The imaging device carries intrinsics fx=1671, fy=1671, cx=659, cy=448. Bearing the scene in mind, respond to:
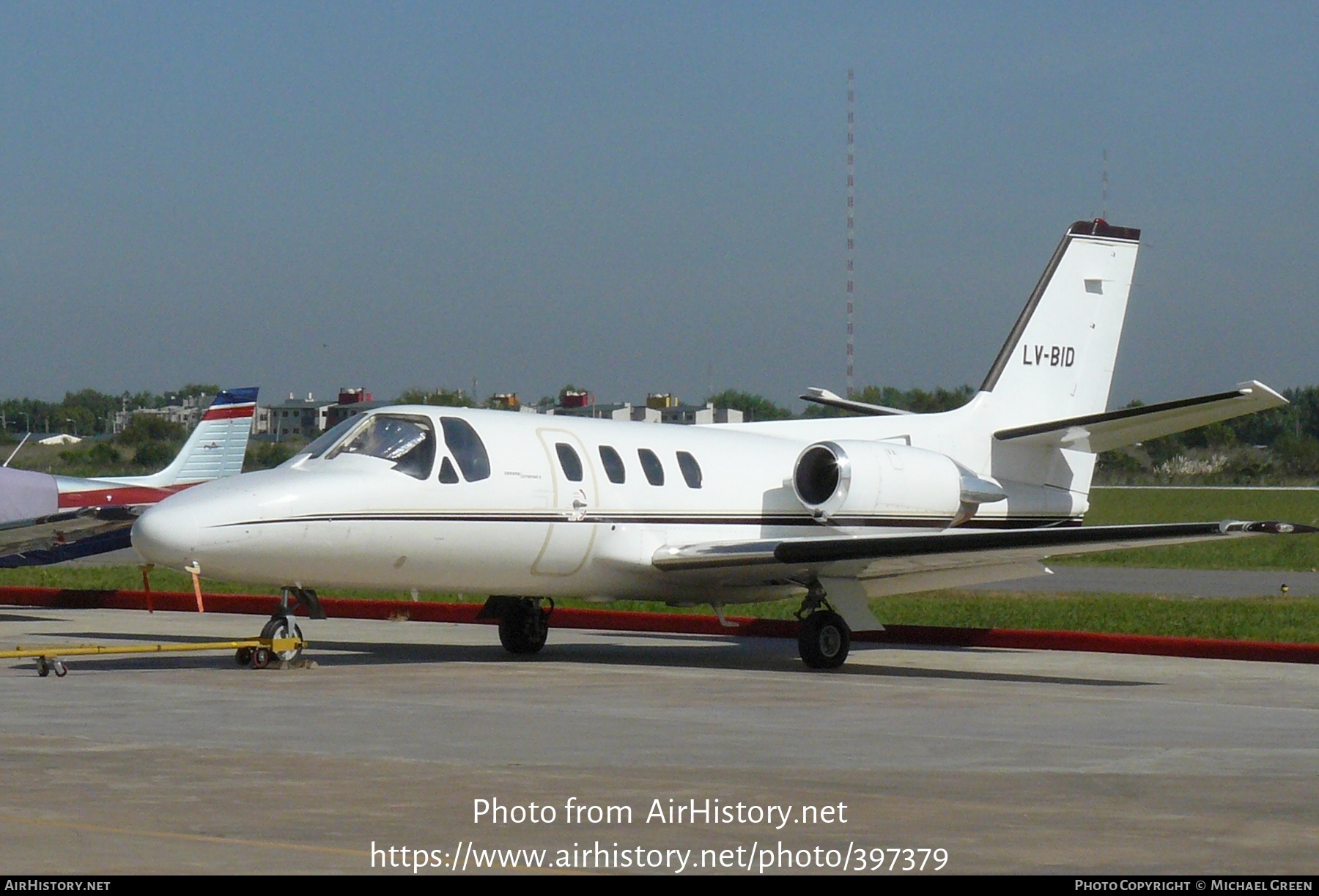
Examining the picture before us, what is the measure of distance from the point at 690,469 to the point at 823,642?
2.28 metres

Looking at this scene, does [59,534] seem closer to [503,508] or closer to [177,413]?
[503,508]

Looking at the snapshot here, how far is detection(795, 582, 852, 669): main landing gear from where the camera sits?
15.6m

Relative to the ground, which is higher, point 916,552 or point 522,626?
point 916,552

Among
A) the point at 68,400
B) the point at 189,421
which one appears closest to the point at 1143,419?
the point at 189,421

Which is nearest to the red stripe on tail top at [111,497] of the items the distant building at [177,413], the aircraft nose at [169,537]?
the aircraft nose at [169,537]

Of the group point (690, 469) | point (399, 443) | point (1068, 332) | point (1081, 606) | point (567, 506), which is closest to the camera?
point (399, 443)

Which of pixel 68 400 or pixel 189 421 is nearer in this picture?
pixel 189 421

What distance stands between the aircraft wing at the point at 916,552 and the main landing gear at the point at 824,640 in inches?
20.1

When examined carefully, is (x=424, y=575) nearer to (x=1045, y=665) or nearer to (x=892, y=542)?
(x=892, y=542)

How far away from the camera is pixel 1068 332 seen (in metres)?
19.8

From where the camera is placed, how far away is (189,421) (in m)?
57.1

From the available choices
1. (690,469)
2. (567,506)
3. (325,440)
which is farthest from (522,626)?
(325,440)

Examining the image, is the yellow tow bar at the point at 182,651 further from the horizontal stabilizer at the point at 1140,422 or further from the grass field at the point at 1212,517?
the grass field at the point at 1212,517

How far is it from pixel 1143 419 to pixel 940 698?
17.3 feet
